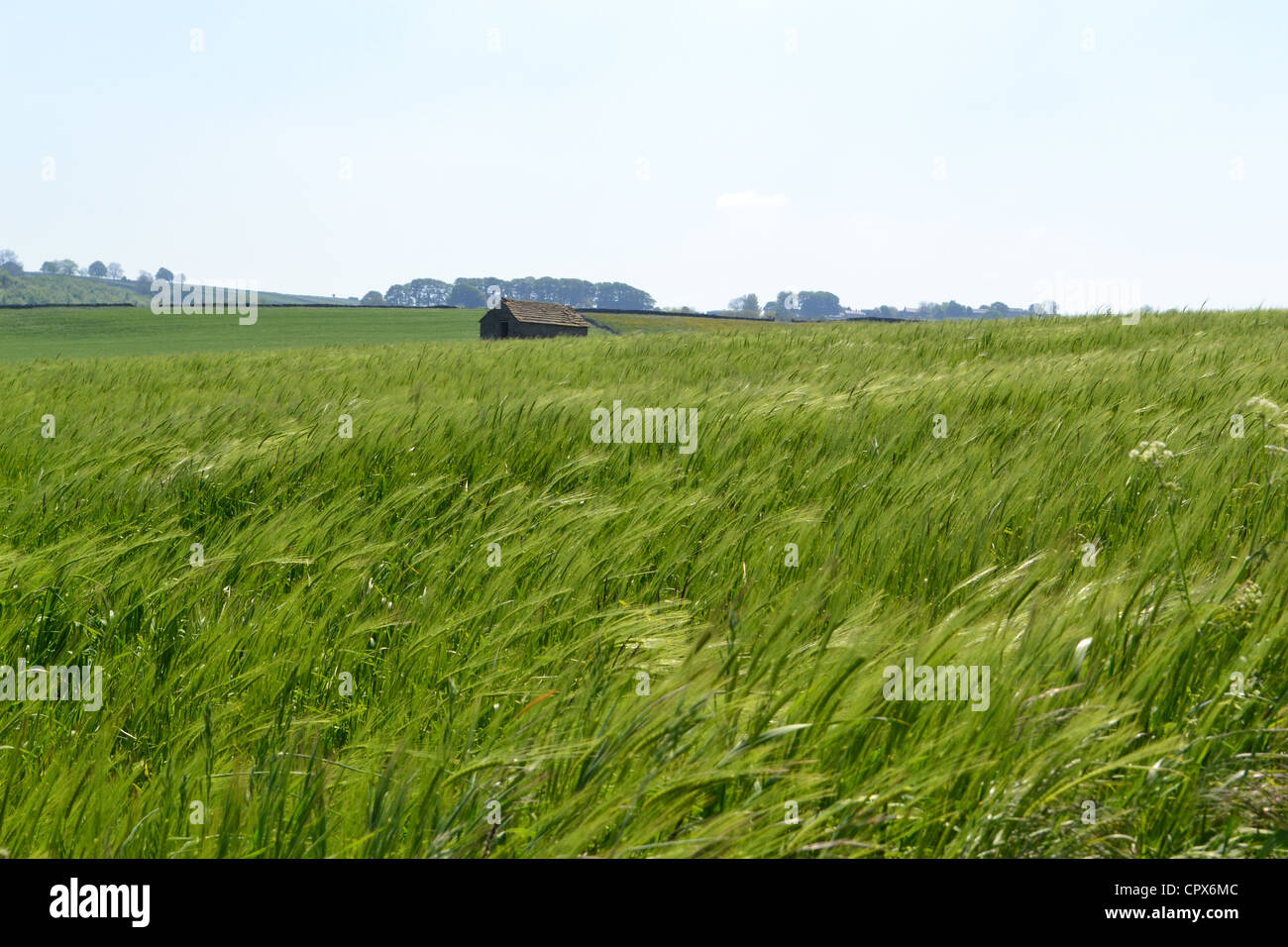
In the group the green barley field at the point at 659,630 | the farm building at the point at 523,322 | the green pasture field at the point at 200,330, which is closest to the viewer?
the green barley field at the point at 659,630

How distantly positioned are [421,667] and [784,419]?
2950mm

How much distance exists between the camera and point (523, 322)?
52.4m

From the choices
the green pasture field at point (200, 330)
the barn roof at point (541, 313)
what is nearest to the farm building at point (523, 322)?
the barn roof at point (541, 313)

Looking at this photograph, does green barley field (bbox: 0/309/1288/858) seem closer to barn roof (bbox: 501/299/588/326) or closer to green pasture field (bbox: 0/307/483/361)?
green pasture field (bbox: 0/307/483/361)

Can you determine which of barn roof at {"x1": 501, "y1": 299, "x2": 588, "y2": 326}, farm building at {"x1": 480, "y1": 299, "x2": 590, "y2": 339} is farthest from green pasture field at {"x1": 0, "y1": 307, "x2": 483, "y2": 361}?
barn roof at {"x1": 501, "y1": 299, "x2": 588, "y2": 326}

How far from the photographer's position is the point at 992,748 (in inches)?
52.3

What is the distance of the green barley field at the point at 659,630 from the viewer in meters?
1.26

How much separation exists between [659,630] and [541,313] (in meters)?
54.6

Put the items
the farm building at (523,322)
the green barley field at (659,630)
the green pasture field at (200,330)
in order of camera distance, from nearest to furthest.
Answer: the green barley field at (659,630) → the green pasture field at (200,330) → the farm building at (523,322)

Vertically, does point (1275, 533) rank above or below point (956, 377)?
below

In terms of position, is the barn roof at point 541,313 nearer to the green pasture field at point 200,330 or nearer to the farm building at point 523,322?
the farm building at point 523,322

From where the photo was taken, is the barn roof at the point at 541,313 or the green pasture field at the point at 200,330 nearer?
the green pasture field at the point at 200,330
